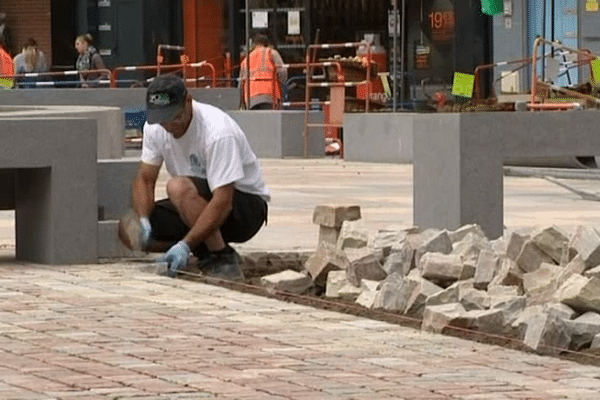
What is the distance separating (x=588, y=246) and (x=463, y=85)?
70.9ft

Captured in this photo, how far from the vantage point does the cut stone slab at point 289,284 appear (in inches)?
420

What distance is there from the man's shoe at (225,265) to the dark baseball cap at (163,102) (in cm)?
88

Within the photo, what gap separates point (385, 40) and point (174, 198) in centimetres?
2542

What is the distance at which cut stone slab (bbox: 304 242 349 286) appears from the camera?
428 inches

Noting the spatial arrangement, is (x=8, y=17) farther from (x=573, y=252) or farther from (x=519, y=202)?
(x=573, y=252)

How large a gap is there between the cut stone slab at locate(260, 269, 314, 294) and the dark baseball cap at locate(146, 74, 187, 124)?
1.09m

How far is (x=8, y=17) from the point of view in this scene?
146ft

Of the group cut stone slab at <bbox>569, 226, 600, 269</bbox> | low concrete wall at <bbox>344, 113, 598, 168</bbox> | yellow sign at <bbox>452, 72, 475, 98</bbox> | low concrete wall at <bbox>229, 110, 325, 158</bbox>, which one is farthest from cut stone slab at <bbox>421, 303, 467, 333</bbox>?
yellow sign at <bbox>452, 72, 475, 98</bbox>

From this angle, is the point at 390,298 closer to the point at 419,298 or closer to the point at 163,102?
the point at 419,298

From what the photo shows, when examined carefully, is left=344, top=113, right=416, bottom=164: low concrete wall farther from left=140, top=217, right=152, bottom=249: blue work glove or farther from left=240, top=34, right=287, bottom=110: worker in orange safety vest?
left=140, top=217, right=152, bottom=249: blue work glove

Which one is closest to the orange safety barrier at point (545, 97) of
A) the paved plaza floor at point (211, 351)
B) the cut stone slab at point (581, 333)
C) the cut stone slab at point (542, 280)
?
the paved plaza floor at point (211, 351)

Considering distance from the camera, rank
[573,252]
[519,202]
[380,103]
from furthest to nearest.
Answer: [380,103] → [519,202] → [573,252]

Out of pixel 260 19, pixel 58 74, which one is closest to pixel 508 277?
pixel 58 74

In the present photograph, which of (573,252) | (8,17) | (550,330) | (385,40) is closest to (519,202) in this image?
(573,252)
